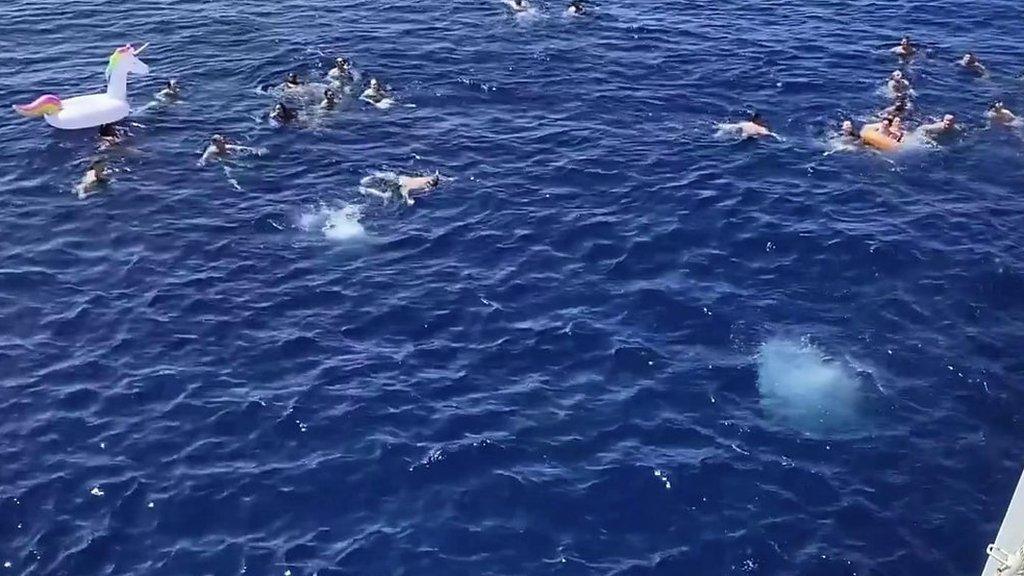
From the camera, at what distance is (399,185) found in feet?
136

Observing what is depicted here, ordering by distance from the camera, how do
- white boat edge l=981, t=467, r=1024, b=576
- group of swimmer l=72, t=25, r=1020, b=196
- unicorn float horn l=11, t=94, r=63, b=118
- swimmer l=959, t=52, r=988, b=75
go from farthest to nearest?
swimmer l=959, t=52, r=988, b=75 < unicorn float horn l=11, t=94, r=63, b=118 < group of swimmer l=72, t=25, r=1020, b=196 < white boat edge l=981, t=467, r=1024, b=576

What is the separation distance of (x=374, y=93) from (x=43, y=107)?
13684 millimetres

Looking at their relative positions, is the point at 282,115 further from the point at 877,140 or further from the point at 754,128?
the point at 877,140

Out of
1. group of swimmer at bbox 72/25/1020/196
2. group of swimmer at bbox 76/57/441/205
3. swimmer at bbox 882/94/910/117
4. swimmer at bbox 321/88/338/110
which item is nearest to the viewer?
group of swimmer at bbox 76/57/441/205

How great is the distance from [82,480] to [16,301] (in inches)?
380

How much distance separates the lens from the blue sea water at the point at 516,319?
27703mm

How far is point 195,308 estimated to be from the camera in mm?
35344

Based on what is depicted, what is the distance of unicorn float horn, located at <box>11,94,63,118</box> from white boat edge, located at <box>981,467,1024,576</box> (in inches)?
1507

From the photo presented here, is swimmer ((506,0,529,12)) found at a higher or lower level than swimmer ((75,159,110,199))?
higher

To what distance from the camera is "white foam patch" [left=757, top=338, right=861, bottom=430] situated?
3114 centimetres

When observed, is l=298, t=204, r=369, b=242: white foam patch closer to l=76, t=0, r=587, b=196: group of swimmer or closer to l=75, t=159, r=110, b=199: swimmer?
l=76, t=0, r=587, b=196: group of swimmer

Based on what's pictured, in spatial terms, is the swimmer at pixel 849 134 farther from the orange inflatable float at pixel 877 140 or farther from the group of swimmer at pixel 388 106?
the orange inflatable float at pixel 877 140

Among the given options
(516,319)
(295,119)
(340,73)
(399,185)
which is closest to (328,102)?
(295,119)

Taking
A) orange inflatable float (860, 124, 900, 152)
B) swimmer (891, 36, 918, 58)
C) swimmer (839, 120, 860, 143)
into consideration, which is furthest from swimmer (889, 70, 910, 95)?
orange inflatable float (860, 124, 900, 152)
